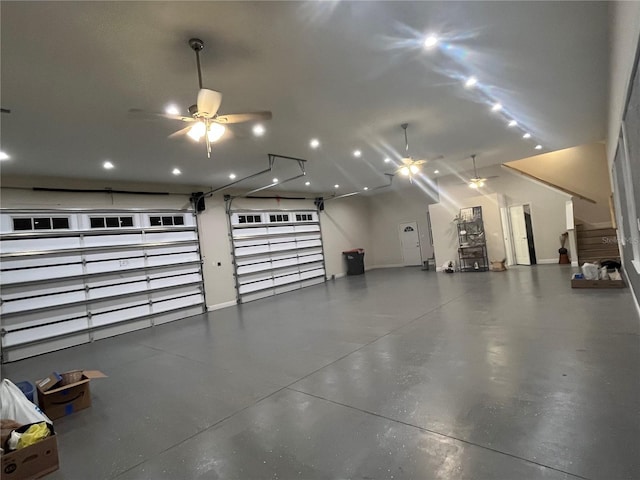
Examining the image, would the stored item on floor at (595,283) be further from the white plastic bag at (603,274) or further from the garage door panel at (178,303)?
the garage door panel at (178,303)

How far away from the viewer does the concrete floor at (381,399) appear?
6.38ft

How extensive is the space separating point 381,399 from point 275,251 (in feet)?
25.5

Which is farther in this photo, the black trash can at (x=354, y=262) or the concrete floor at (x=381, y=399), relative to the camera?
the black trash can at (x=354, y=262)

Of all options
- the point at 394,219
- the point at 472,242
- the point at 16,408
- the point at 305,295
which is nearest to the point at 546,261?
the point at 472,242

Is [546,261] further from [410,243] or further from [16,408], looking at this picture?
[16,408]

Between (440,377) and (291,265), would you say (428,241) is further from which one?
(440,377)

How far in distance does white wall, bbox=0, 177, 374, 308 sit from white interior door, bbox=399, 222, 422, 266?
1.53 m

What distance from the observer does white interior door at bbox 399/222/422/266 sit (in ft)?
44.2

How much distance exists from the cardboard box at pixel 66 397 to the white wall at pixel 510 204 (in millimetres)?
10363

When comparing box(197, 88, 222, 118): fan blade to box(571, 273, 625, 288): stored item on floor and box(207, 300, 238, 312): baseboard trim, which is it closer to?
box(207, 300, 238, 312): baseboard trim

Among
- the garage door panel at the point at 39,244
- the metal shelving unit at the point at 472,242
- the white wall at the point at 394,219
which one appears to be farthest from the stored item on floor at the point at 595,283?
the garage door panel at the point at 39,244

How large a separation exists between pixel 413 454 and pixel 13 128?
17.7ft

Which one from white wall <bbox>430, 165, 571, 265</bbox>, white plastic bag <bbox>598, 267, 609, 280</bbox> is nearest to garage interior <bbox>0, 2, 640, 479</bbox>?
white plastic bag <bbox>598, 267, 609, 280</bbox>

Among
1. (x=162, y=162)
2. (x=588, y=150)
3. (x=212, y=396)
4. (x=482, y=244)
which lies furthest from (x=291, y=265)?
(x=588, y=150)
